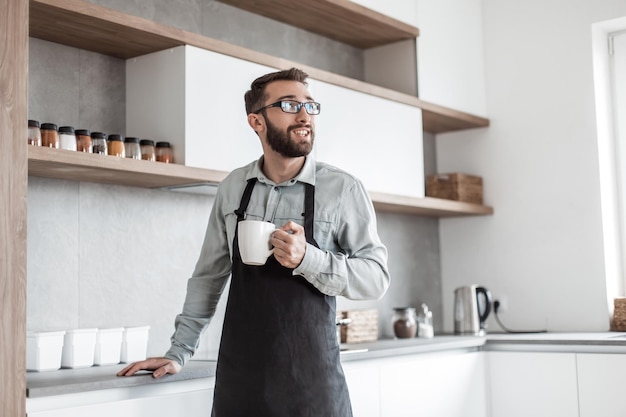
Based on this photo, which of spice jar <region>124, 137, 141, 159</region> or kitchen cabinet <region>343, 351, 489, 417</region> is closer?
spice jar <region>124, 137, 141, 159</region>

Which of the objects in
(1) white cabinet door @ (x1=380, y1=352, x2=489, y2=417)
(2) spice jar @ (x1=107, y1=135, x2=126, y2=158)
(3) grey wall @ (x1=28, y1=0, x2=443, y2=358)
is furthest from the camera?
(1) white cabinet door @ (x1=380, y1=352, x2=489, y2=417)

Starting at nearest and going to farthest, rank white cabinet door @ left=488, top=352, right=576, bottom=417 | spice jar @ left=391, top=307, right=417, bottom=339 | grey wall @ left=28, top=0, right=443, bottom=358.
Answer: grey wall @ left=28, top=0, right=443, bottom=358
white cabinet door @ left=488, top=352, right=576, bottom=417
spice jar @ left=391, top=307, right=417, bottom=339

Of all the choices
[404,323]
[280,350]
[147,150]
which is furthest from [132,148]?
[404,323]

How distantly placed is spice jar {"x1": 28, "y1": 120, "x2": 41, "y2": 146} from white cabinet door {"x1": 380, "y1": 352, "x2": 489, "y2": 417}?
4.87ft

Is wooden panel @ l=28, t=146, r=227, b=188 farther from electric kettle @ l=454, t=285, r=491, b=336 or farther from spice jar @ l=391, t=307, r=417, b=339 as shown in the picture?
electric kettle @ l=454, t=285, r=491, b=336

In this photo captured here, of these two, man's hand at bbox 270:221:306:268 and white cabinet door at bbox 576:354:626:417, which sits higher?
man's hand at bbox 270:221:306:268

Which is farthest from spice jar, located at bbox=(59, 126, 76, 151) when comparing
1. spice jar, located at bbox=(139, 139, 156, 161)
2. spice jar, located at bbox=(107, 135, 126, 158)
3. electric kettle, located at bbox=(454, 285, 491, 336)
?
electric kettle, located at bbox=(454, 285, 491, 336)

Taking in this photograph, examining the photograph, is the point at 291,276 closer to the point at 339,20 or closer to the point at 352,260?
the point at 352,260

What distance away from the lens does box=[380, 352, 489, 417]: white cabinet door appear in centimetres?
330

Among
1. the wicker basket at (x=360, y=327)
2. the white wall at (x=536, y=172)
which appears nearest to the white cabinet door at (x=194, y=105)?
the wicker basket at (x=360, y=327)

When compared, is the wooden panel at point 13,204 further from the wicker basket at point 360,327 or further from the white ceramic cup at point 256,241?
the wicker basket at point 360,327

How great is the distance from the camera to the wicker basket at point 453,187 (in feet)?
14.2

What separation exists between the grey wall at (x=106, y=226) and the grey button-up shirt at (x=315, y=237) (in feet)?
2.25

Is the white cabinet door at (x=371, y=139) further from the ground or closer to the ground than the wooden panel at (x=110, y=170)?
further from the ground
